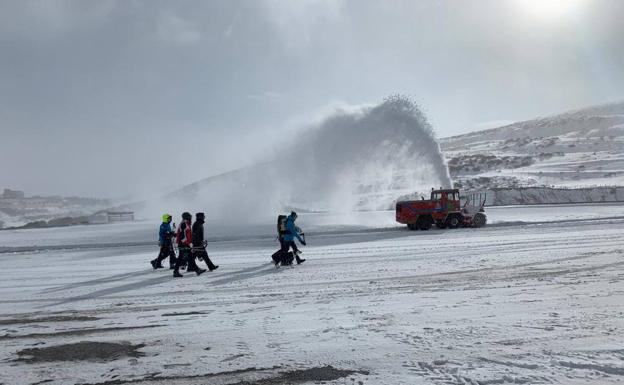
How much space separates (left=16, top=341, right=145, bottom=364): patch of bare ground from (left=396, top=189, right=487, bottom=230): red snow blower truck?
20.5m

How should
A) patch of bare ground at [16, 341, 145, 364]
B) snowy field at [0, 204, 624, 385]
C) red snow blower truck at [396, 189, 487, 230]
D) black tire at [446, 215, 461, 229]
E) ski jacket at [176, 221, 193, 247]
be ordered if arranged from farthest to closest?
black tire at [446, 215, 461, 229] → red snow blower truck at [396, 189, 487, 230] → ski jacket at [176, 221, 193, 247] → patch of bare ground at [16, 341, 145, 364] → snowy field at [0, 204, 624, 385]

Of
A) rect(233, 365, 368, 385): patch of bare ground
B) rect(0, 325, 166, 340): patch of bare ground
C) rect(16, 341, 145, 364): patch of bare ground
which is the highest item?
rect(0, 325, 166, 340): patch of bare ground

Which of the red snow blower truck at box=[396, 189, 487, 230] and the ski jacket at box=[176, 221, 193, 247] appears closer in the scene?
the ski jacket at box=[176, 221, 193, 247]

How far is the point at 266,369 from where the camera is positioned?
4.92 m

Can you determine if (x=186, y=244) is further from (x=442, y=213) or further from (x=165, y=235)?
(x=442, y=213)

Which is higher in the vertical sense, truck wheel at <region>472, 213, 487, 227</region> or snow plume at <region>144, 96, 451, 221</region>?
snow plume at <region>144, 96, 451, 221</region>

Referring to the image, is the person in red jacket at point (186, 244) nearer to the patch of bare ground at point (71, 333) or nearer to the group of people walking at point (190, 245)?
the group of people walking at point (190, 245)

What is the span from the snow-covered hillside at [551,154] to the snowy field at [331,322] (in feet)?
174

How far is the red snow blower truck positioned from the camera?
25141 mm

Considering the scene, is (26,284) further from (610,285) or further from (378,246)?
(610,285)

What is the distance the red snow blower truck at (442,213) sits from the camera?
25.1 m

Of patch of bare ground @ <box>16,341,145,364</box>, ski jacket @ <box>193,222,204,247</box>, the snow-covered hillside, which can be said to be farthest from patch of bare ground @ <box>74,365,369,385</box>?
the snow-covered hillside

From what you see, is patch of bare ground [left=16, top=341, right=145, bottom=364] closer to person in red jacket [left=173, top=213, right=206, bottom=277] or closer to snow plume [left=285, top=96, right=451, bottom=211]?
person in red jacket [left=173, top=213, right=206, bottom=277]

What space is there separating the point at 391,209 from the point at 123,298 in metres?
39.4
